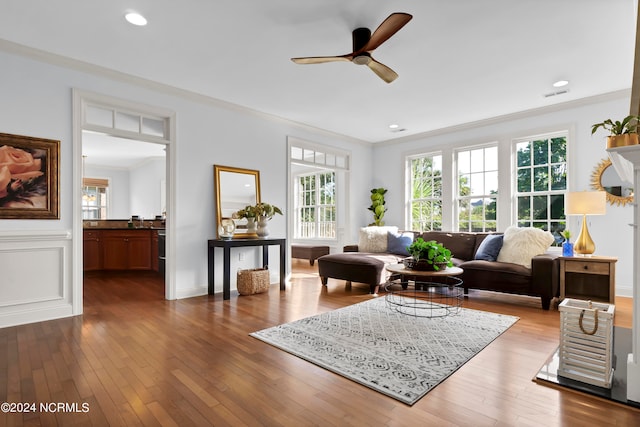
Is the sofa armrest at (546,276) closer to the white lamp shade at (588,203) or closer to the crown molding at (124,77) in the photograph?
the white lamp shade at (588,203)

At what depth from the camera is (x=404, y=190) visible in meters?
6.96

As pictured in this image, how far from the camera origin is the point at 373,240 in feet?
18.7

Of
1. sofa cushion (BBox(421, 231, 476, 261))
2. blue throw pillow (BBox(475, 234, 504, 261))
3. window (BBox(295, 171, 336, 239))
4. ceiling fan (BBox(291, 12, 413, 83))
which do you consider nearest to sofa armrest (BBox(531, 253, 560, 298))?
blue throw pillow (BBox(475, 234, 504, 261))

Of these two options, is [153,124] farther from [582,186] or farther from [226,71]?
[582,186]

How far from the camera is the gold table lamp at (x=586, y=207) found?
394cm

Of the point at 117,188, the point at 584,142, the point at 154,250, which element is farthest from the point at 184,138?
the point at 117,188

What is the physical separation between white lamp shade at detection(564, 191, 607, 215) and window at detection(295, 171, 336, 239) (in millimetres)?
5117

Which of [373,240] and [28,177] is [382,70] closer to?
[373,240]

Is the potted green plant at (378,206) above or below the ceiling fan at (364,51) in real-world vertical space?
below

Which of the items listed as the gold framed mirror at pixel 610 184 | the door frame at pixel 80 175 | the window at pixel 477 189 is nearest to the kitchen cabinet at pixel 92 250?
the door frame at pixel 80 175

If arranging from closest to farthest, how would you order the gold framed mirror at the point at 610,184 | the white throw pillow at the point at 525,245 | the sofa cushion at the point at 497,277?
the sofa cushion at the point at 497,277 < the white throw pillow at the point at 525,245 < the gold framed mirror at the point at 610,184

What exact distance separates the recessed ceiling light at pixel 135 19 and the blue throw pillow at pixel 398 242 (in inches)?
172

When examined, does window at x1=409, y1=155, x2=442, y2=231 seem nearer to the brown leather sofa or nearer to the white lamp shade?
the brown leather sofa

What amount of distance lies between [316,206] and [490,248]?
15.9 feet
